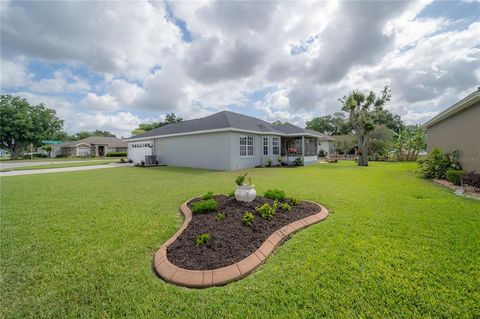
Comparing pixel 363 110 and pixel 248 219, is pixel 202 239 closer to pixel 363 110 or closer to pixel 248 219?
Result: pixel 248 219

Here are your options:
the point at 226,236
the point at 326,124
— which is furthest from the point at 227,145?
the point at 326,124

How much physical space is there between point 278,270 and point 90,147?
186 feet

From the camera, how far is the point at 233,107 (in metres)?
25.2

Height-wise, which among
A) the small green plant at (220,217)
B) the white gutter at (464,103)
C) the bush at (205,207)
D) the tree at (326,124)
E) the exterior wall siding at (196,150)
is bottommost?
the small green plant at (220,217)

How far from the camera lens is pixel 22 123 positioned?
34.8 m

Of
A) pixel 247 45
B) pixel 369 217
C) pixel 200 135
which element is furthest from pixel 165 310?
pixel 200 135

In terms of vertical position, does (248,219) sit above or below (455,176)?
below

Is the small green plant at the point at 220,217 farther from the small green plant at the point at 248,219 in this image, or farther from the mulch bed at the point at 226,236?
the small green plant at the point at 248,219

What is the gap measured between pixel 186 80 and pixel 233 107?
863cm

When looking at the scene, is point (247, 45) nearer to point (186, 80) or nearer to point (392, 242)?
point (186, 80)

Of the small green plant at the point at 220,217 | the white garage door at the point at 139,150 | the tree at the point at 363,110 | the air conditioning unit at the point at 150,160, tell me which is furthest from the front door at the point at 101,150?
the small green plant at the point at 220,217

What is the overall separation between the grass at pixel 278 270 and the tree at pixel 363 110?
46.0 feet

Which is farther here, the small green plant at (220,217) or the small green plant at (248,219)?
the small green plant at (220,217)

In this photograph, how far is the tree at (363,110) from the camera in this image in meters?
17.5
